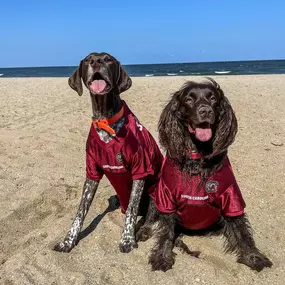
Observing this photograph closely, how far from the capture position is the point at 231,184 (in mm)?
4391

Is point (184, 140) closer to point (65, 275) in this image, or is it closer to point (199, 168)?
point (199, 168)

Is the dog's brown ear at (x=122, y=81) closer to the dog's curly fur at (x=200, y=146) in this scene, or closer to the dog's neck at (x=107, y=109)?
the dog's neck at (x=107, y=109)

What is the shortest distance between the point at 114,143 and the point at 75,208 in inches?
68.4

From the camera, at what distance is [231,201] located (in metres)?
4.38

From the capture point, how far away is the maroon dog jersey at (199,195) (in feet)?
14.2

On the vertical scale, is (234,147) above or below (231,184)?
below

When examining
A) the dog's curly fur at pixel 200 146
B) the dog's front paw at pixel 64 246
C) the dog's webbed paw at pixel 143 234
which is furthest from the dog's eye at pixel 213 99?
the dog's front paw at pixel 64 246

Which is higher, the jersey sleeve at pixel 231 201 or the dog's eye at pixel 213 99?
the dog's eye at pixel 213 99

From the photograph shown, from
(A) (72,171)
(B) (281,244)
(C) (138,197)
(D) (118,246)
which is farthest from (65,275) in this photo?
(A) (72,171)

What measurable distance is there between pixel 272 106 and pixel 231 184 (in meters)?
9.01

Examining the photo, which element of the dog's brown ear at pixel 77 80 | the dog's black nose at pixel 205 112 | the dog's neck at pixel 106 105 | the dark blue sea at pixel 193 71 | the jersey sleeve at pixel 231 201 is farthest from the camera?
the dark blue sea at pixel 193 71

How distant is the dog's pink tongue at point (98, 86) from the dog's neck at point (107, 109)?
0.10m

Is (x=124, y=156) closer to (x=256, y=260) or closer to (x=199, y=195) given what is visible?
(x=199, y=195)

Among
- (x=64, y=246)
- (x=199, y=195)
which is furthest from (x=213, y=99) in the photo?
(x=64, y=246)
